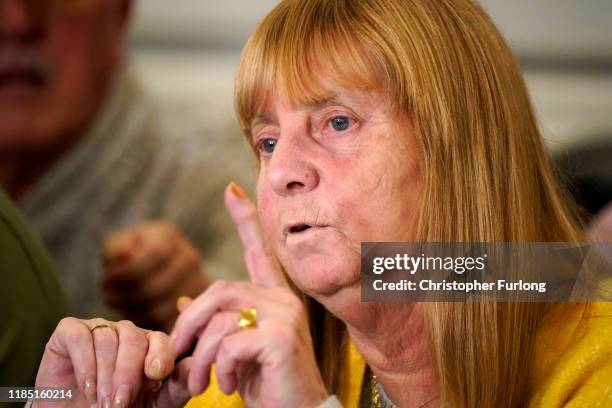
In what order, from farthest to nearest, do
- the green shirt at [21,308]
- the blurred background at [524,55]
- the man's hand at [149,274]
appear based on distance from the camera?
the blurred background at [524,55], the man's hand at [149,274], the green shirt at [21,308]

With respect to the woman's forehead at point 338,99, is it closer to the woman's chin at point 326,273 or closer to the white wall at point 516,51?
the woman's chin at point 326,273

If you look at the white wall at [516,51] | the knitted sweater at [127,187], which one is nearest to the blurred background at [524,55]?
the white wall at [516,51]

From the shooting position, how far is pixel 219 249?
1438mm

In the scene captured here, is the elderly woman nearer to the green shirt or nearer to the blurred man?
the green shirt

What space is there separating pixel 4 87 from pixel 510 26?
89 cm

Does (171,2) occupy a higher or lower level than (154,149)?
higher

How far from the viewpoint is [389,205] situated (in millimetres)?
686

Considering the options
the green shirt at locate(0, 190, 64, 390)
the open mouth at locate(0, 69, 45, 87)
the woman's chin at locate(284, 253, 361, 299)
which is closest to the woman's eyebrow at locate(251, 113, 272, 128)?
the woman's chin at locate(284, 253, 361, 299)

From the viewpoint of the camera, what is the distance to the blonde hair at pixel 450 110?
69 centimetres

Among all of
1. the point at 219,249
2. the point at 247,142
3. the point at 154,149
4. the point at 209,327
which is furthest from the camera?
the point at 154,149

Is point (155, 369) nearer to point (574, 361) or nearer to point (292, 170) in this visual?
point (292, 170)

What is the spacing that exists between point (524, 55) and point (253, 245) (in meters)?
1.10

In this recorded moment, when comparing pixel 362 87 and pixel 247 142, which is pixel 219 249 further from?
pixel 362 87

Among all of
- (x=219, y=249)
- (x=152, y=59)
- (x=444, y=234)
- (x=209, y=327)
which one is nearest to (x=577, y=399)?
(x=444, y=234)
